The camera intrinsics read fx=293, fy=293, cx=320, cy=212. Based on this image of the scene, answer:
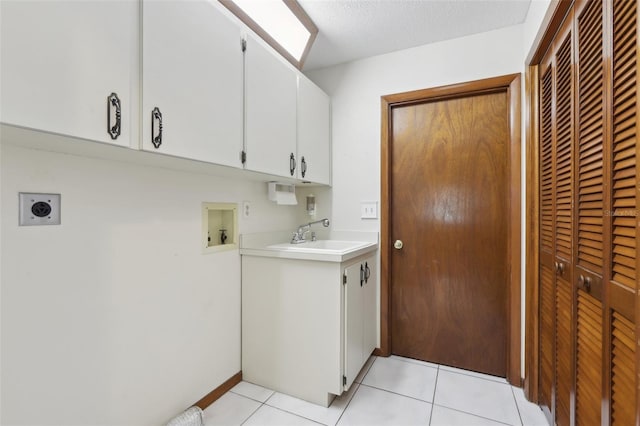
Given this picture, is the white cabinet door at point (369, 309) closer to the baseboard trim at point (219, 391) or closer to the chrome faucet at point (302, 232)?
the chrome faucet at point (302, 232)

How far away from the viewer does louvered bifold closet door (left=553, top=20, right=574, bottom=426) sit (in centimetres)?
125

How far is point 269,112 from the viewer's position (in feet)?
5.62

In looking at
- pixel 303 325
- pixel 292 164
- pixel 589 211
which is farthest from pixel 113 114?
pixel 589 211

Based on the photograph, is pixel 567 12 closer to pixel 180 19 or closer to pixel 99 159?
pixel 180 19

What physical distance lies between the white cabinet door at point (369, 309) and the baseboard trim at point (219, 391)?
0.85m

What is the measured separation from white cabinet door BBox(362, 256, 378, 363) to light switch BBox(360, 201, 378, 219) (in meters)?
0.33

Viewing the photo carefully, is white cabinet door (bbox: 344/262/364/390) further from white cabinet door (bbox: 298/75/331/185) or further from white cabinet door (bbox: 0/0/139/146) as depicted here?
white cabinet door (bbox: 0/0/139/146)

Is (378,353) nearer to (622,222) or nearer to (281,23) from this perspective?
(622,222)

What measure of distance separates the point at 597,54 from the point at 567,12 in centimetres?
42

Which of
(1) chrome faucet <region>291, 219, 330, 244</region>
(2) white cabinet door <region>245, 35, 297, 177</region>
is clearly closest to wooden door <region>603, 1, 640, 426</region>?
(2) white cabinet door <region>245, 35, 297, 177</region>

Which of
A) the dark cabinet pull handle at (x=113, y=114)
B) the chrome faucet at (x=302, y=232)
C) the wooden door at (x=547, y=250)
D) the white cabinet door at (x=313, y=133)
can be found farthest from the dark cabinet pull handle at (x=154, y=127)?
the wooden door at (x=547, y=250)

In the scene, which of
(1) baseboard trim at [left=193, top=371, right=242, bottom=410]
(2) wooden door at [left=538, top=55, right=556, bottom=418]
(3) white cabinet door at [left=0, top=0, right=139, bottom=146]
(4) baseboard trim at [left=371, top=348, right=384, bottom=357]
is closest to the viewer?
(3) white cabinet door at [left=0, top=0, right=139, bottom=146]

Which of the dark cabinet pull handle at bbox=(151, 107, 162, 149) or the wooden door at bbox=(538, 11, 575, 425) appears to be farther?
the wooden door at bbox=(538, 11, 575, 425)

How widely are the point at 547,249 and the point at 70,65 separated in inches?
85.2
